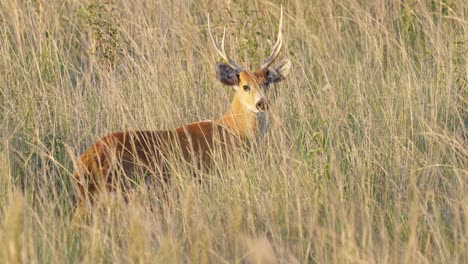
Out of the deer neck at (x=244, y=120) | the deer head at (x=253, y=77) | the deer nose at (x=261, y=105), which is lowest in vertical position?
the deer neck at (x=244, y=120)

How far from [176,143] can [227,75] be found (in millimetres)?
1229

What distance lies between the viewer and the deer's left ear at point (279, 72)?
650 cm

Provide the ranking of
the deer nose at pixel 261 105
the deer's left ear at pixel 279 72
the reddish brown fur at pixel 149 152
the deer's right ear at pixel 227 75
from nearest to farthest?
the reddish brown fur at pixel 149 152
the deer nose at pixel 261 105
the deer's right ear at pixel 227 75
the deer's left ear at pixel 279 72

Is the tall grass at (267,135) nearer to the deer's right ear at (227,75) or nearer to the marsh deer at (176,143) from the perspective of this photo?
the marsh deer at (176,143)

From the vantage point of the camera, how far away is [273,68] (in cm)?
654

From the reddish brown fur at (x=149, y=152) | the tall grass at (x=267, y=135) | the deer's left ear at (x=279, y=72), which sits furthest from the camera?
the deer's left ear at (x=279, y=72)

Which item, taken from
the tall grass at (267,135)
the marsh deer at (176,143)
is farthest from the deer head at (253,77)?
the tall grass at (267,135)


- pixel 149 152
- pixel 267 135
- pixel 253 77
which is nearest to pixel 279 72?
pixel 253 77

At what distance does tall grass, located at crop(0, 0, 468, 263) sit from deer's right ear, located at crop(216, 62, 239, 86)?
0.29 metres

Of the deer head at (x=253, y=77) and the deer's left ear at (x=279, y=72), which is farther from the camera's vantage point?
the deer's left ear at (x=279, y=72)

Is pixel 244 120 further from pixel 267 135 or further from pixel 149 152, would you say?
pixel 149 152

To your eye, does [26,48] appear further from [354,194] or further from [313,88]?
[354,194]

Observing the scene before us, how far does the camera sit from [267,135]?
18.3 ft

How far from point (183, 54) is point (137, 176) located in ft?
7.52
